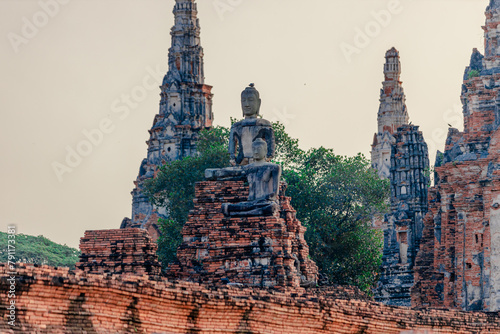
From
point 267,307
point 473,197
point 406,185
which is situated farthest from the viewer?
point 406,185

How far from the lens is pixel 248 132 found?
22781 mm

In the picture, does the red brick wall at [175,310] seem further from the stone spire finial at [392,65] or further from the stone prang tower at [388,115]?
the stone prang tower at [388,115]

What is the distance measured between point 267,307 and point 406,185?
93.7 feet

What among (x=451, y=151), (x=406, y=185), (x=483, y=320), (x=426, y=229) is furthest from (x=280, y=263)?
(x=406, y=185)

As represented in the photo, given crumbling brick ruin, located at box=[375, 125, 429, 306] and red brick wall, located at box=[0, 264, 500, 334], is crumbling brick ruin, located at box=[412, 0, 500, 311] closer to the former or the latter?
crumbling brick ruin, located at box=[375, 125, 429, 306]

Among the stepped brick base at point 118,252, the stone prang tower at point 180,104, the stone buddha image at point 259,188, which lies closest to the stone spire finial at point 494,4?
the stone buddha image at point 259,188

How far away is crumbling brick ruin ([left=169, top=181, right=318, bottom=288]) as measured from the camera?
66.3 ft

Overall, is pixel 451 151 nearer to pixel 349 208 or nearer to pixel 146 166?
pixel 349 208

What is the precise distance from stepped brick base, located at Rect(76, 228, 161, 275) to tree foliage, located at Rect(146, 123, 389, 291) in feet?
77.0

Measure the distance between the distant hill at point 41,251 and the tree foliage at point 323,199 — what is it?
6607mm

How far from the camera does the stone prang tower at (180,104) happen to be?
6594cm

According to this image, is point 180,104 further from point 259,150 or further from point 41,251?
point 259,150

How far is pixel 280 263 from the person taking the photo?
66.5ft

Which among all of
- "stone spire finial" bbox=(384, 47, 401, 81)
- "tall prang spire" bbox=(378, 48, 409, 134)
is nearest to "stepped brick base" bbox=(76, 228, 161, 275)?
"stone spire finial" bbox=(384, 47, 401, 81)
